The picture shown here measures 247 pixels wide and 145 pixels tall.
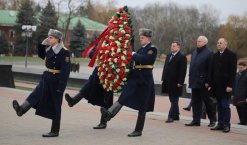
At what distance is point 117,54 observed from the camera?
9.47 m

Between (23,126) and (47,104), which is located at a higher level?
(47,104)

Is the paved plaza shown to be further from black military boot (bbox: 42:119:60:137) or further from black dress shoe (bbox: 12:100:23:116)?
black dress shoe (bbox: 12:100:23:116)

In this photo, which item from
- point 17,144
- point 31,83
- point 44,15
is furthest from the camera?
point 44,15

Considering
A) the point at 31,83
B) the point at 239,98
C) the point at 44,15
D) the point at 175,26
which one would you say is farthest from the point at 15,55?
the point at 239,98

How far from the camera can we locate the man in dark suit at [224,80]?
10695 mm

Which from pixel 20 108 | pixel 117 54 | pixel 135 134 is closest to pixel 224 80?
pixel 135 134

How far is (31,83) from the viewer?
24688 mm

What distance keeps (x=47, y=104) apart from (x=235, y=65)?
4300 mm

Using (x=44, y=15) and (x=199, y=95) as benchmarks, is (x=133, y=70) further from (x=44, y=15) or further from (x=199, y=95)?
(x=44, y=15)

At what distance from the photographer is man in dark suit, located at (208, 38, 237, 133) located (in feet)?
35.1

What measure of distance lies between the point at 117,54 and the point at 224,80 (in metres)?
2.76

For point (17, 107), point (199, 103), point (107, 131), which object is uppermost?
point (17, 107)

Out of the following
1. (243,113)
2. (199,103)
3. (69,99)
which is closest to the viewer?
(69,99)

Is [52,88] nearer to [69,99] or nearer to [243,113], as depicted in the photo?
[69,99]
